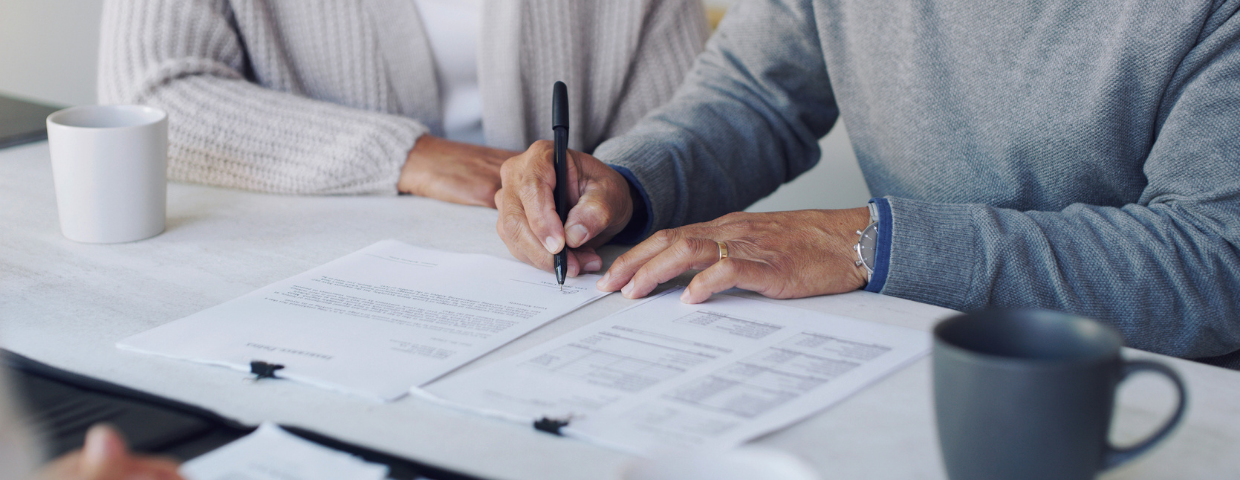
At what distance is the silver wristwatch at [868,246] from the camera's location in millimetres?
778

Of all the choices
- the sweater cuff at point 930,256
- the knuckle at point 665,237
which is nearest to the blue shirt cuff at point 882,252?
the sweater cuff at point 930,256

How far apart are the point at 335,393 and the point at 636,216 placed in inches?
19.4

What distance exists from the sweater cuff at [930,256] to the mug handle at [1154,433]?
0.37 metres

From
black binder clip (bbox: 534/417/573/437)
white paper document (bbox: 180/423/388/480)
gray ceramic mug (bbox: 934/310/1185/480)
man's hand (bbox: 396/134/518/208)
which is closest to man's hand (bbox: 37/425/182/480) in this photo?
white paper document (bbox: 180/423/388/480)

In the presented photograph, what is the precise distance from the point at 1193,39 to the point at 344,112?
3.25 feet

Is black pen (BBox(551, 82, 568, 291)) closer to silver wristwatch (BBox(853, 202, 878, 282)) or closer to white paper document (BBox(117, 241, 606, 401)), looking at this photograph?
white paper document (BBox(117, 241, 606, 401))

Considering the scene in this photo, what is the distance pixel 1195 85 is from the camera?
799mm

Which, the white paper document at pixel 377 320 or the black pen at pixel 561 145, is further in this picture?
the black pen at pixel 561 145

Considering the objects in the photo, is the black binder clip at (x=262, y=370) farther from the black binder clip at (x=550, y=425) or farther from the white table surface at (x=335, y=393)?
the black binder clip at (x=550, y=425)

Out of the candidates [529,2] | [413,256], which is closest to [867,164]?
[529,2]

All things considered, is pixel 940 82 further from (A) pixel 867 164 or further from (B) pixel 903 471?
(B) pixel 903 471

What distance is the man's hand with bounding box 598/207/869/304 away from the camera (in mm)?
748

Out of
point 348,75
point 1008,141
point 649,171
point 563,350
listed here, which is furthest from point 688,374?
point 348,75

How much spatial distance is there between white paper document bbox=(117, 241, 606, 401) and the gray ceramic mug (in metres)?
0.34
